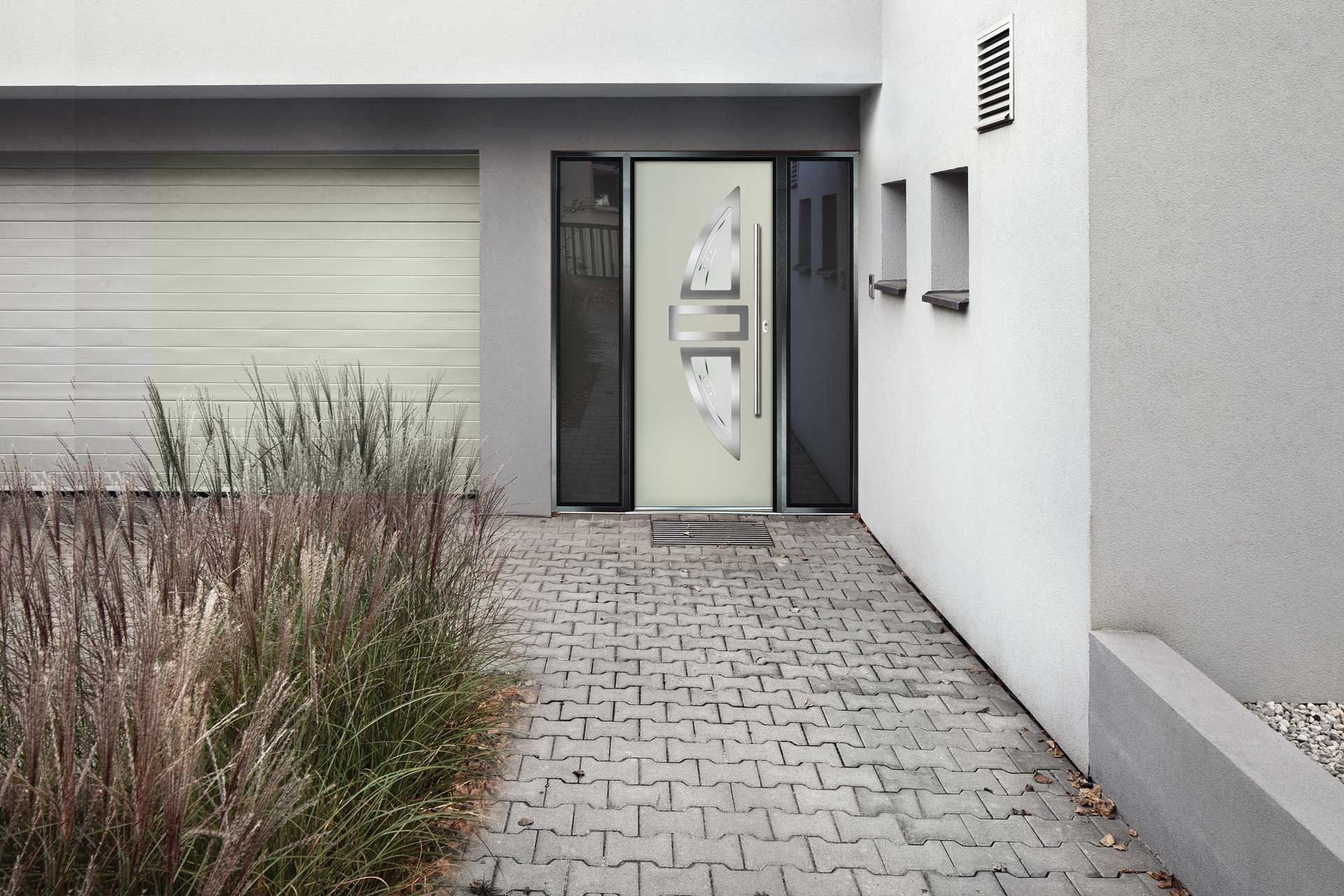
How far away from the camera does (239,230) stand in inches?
398

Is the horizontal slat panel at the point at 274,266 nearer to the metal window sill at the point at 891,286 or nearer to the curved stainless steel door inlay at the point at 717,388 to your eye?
the curved stainless steel door inlay at the point at 717,388

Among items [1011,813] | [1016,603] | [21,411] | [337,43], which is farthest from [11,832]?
[21,411]

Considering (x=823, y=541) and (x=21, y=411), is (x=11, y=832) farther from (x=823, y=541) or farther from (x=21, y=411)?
(x=21, y=411)

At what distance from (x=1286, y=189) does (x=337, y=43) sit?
659 cm

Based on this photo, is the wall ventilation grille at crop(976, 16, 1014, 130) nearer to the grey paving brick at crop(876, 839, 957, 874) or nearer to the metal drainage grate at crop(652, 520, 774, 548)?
the grey paving brick at crop(876, 839, 957, 874)

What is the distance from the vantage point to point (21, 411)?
1040 cm

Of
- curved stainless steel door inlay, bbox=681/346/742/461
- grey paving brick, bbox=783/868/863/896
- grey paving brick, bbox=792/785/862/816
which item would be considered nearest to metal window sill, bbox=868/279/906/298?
curved stainless steel door inlay, bbox=681/346/742/461

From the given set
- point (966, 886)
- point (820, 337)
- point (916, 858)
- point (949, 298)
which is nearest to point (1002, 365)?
point (949, 298)

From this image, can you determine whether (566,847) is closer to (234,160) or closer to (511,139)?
(511,139)

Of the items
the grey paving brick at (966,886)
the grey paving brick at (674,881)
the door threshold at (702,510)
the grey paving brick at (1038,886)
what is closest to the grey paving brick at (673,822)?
the grey paving brick at (674,881)

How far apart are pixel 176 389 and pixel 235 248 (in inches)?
49.4

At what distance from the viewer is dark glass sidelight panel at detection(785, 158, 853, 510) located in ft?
31.7

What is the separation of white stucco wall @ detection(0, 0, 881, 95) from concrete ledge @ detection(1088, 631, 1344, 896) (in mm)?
5737

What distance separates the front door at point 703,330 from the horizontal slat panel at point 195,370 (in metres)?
1.51
